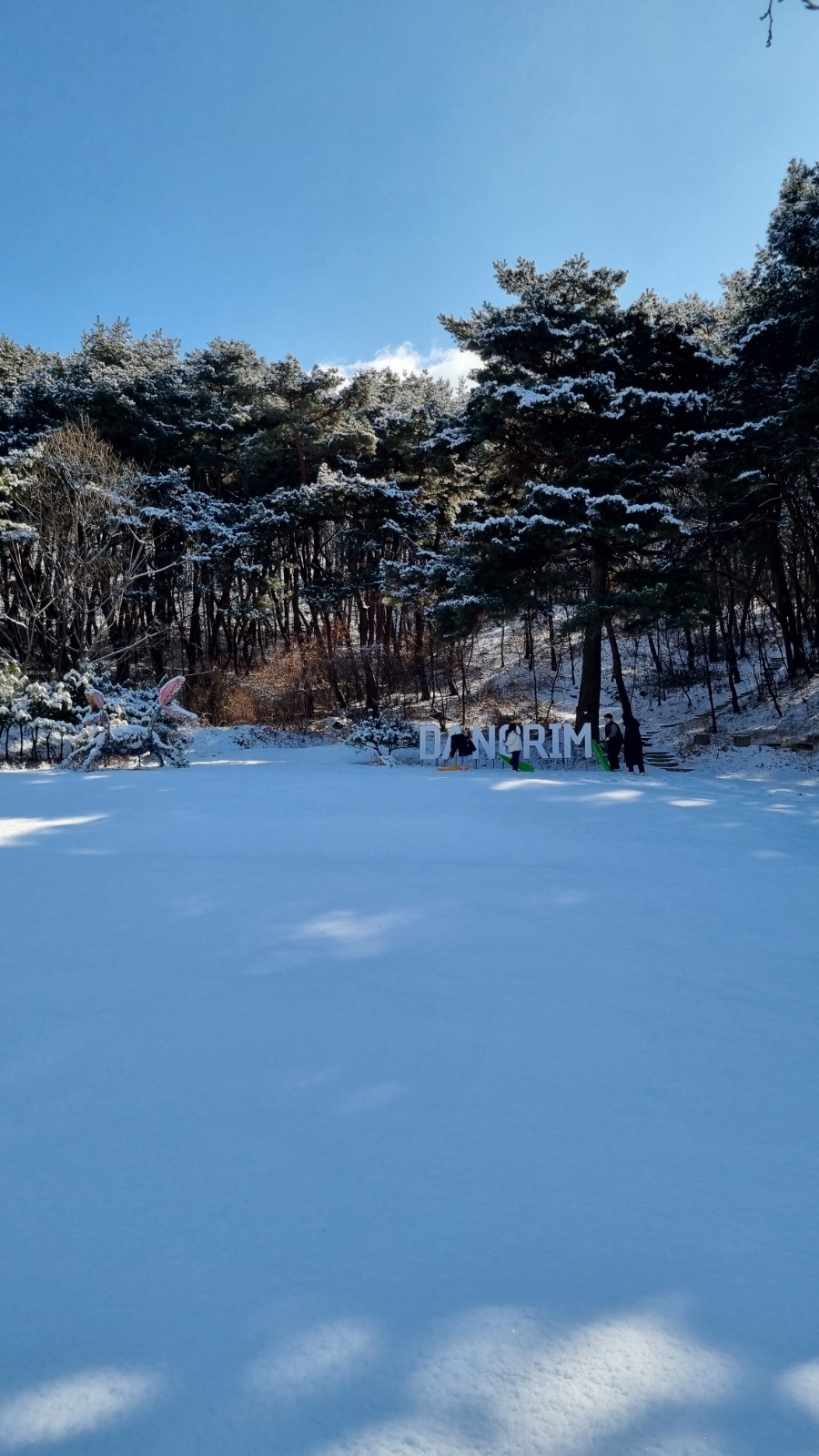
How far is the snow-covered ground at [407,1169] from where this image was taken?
1384 millimetres

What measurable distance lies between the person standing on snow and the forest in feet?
8.49

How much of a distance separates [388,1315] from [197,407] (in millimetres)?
24786

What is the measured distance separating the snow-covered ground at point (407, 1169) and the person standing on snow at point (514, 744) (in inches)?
341

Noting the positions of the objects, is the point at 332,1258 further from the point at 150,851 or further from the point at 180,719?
the point at 180,719

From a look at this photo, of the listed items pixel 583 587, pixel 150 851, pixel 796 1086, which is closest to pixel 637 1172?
pixel 796 1086

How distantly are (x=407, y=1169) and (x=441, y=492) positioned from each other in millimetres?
20249

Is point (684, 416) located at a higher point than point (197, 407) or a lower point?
lower

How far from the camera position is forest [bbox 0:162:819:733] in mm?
14086

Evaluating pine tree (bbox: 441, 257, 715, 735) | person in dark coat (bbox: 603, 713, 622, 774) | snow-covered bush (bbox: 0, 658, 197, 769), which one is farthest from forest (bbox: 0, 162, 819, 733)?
person in dark coat (bbox: 603, 713, 622, 774)

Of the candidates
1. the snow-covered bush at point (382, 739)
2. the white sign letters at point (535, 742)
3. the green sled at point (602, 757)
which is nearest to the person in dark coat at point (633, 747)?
the green sled at point (602, 757)

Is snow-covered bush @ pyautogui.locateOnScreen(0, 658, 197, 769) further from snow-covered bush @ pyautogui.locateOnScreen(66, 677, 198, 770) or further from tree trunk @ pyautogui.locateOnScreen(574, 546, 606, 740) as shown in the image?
tree trunk @ pyautogui.locateOnScreen(574, 546, 606, 740)

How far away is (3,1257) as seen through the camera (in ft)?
5.65

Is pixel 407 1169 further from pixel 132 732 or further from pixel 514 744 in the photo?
pixel 514 744

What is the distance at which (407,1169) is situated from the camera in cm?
203
